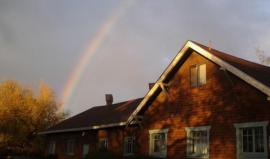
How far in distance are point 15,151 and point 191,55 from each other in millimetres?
36614

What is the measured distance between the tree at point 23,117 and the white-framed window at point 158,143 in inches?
1227

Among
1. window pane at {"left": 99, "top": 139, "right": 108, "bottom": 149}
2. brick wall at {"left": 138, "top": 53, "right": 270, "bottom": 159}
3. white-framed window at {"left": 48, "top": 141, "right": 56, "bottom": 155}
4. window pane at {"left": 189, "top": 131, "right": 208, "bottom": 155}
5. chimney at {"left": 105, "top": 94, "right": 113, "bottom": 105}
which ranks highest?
chimney at {"left": 105, "top": 94, "right": 113, "bottom": 105}

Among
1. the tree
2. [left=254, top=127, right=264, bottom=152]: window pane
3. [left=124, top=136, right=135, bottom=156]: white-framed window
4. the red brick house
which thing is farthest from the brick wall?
the tree

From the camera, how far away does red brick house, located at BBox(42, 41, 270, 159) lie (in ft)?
61.3

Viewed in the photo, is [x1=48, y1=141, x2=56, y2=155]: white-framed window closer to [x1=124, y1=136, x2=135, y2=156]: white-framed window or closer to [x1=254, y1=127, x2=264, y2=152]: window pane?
[x1=124, y1=136, x2=135, y2=156]: white-framed window

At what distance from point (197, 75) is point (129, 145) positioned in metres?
8.12

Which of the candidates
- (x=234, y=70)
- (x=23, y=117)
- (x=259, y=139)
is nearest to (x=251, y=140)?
(x=259, y=139)

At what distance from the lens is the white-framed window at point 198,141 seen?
21031mm

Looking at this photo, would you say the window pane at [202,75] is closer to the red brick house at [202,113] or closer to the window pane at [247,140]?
the red brick house at [202,113]

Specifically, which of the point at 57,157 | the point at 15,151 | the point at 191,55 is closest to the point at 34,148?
the point at 15,151

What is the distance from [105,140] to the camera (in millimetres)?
30234

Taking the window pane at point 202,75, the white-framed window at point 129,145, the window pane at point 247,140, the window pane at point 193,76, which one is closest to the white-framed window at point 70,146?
the white-framed window at point 129,145

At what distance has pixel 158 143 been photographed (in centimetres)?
2467

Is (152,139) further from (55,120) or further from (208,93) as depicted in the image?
(55,120)
